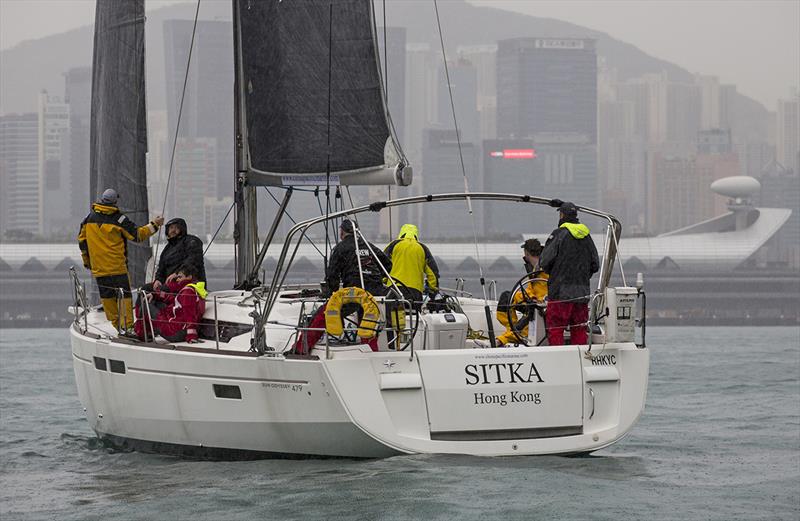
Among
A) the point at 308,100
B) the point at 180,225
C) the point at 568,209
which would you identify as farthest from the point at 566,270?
the point at 308,100

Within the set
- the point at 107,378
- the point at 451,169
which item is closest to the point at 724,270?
the point at 451,169

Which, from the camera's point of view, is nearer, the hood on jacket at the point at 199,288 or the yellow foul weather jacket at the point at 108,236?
the hood on jacket at the point at 199,288

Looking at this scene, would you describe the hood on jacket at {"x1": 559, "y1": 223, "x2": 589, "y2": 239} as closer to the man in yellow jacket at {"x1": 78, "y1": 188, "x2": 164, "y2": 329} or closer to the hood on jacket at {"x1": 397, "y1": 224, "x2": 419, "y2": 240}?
the hood on jacket at {"x1": 397, "y1": 224, "x2": 419, "y2": 240}

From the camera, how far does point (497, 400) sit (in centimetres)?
1039

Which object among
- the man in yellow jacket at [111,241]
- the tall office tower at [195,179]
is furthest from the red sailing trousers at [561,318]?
the tall office tower at [195,179]

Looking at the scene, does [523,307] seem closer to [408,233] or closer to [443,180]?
[408,233]

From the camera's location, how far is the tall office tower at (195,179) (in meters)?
173

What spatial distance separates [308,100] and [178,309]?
105 inches

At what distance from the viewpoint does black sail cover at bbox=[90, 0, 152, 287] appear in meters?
14.8

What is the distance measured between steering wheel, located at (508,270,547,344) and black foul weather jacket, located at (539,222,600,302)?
0.23m

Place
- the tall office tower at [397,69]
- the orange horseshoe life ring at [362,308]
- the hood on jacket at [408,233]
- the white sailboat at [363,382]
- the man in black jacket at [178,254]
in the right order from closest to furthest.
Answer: the white sailboat at [363,382] → the orange horseshoe life ring at [362,308] → the hood on jacket at [408,233] → the man in black jacket at [178,254] → the tall office tower at [397,69]

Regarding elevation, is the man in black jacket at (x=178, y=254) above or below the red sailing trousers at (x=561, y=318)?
above

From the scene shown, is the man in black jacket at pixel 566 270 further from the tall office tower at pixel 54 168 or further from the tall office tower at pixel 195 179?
the tall office tower at pixel 54 168

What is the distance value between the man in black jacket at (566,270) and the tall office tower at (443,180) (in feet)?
534
